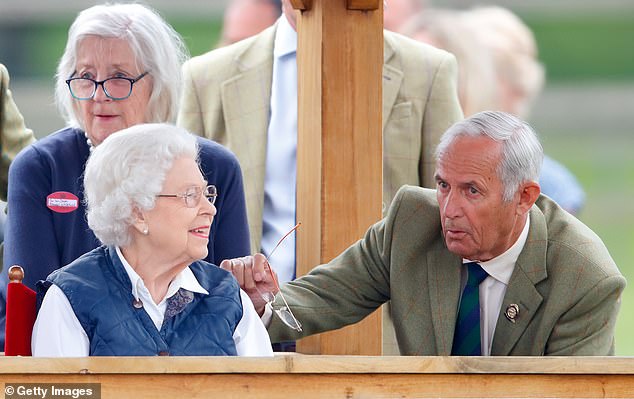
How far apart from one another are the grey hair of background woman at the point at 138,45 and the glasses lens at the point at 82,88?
2 cm

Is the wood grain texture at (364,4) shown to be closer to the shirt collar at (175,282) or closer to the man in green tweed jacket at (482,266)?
the man in green tweed jacket at (482,266)

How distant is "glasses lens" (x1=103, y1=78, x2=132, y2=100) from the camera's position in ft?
11.1

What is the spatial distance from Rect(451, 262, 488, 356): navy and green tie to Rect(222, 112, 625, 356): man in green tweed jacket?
0.05 feet

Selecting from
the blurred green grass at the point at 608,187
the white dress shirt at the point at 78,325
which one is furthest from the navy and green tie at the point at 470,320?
the blurred green grass at the point at 608,187

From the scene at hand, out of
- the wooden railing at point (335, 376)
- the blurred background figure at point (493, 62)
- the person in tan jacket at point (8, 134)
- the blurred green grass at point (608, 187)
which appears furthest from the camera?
the blurred green grass at point (608, 187)

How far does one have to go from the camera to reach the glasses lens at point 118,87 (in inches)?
133

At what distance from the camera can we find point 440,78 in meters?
3.96

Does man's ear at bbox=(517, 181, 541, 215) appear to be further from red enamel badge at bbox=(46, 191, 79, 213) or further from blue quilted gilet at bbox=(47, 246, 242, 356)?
red enamel badge at bbox=(46, 191, 79, 213)

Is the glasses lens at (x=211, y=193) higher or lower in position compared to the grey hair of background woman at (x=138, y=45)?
lower

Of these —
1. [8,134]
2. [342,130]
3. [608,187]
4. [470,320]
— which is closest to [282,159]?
[342,130]

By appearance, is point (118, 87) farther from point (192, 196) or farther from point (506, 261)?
point (506, 261)

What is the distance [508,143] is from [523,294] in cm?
36

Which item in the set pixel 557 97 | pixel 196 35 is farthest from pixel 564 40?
pixel 196 35

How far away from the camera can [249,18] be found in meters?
5.39
